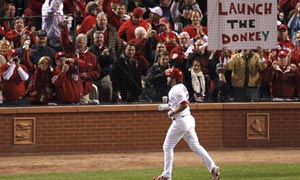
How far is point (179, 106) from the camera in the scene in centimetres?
1391

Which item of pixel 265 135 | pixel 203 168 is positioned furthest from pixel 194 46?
pixel 203 168

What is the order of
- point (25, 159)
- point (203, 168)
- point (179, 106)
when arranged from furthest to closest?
1. point (25, 159)
2. point (203, 168)
3. point (179, 106)

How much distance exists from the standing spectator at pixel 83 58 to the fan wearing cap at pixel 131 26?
1.08 m

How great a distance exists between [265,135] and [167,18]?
3.58 meters

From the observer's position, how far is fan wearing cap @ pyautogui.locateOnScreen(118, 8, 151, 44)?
19.3m

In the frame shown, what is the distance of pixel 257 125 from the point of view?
64.3 ft

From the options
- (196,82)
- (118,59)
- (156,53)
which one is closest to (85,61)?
(118,59)

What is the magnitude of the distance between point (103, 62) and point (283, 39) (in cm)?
425

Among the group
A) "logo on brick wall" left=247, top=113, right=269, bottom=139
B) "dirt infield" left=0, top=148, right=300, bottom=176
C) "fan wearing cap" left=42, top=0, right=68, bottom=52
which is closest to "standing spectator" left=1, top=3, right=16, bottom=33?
"fan wearing cap" left=42, top=0, right=68, bottom=52

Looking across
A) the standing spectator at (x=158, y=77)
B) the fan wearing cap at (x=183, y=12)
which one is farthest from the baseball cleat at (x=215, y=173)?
the fan wearing cap at (x=183, y=12)

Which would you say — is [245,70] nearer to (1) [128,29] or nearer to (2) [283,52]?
(2) [283,52]

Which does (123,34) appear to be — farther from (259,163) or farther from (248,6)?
(259,163)

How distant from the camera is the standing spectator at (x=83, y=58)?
1859cm

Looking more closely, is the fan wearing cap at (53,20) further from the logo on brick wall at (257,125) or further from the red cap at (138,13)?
the logo on brick wall at (257,125)
